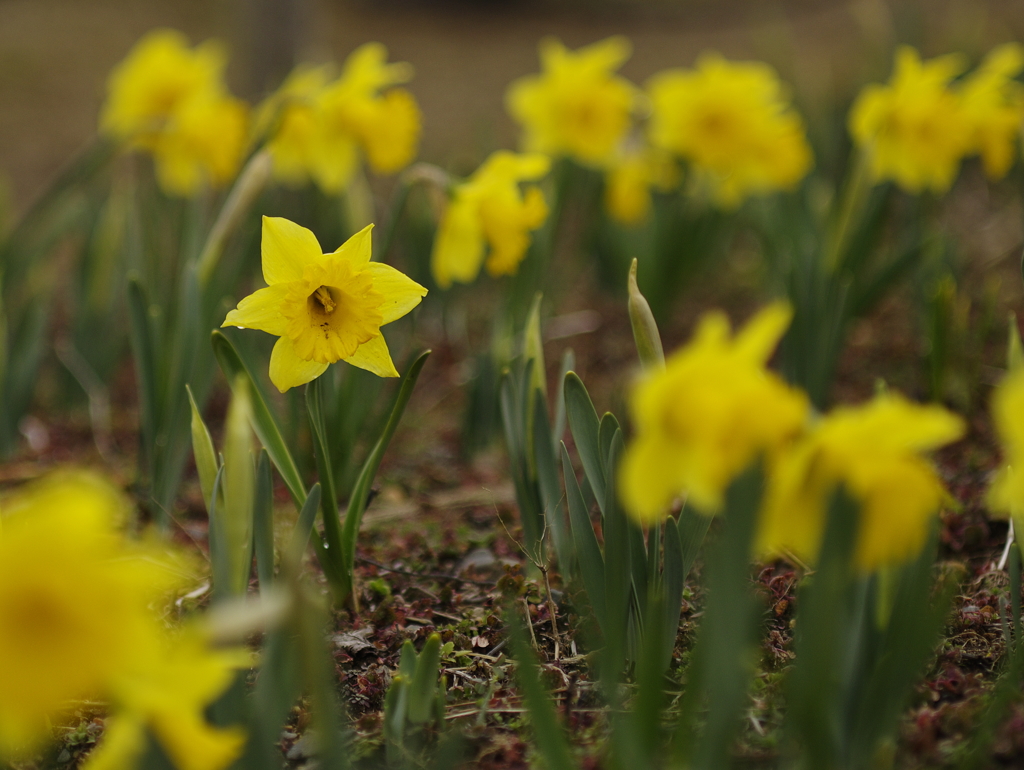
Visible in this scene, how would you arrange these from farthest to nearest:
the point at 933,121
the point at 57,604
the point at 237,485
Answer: the point at 933,121, the point at 237,485, the point at 57,604

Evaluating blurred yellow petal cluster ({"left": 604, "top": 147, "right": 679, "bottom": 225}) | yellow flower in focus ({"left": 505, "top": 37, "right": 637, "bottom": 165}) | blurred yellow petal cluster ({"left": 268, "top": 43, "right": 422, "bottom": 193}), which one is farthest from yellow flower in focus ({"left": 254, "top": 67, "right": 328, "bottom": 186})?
blurred yellow petal cluster ({"left": 604, "top": 147, "right": 679, "bottom": 225})

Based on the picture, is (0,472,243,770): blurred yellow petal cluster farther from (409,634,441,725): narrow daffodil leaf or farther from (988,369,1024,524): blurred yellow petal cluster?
(988,369,1024,524): blurred yellow petal cluster

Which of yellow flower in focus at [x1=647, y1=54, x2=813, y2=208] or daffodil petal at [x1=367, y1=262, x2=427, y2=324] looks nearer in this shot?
daffodil petal at [x1=367, y1=262, x2=427, y2=324]

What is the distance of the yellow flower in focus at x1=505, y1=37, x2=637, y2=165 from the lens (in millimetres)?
2779

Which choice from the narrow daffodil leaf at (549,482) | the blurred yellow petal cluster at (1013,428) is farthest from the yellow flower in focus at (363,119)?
the blurred yellow petal cluster at (1013,428)

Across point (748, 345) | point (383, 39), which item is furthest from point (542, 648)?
point (383, 39)

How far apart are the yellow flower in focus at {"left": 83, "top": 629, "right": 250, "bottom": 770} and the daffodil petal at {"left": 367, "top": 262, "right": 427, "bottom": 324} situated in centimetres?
63

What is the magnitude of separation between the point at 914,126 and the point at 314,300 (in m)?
1.93

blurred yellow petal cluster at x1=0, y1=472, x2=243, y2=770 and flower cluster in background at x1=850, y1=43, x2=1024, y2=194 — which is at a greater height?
flower cluster in background at x1=850, y1=43, x2=1024, y2=194

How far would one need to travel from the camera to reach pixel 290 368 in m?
1.31

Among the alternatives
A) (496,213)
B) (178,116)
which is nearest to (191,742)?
(496,213)

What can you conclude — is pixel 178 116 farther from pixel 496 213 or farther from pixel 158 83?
pixel 496 213

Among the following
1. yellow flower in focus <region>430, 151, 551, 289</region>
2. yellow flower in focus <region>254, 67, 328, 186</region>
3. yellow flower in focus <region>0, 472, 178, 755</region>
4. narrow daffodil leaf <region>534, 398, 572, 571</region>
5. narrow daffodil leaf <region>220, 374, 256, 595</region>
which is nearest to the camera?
yellow flower in focus <region>0, 472, 178, 755</region>

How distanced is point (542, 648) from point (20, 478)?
1.43 m
